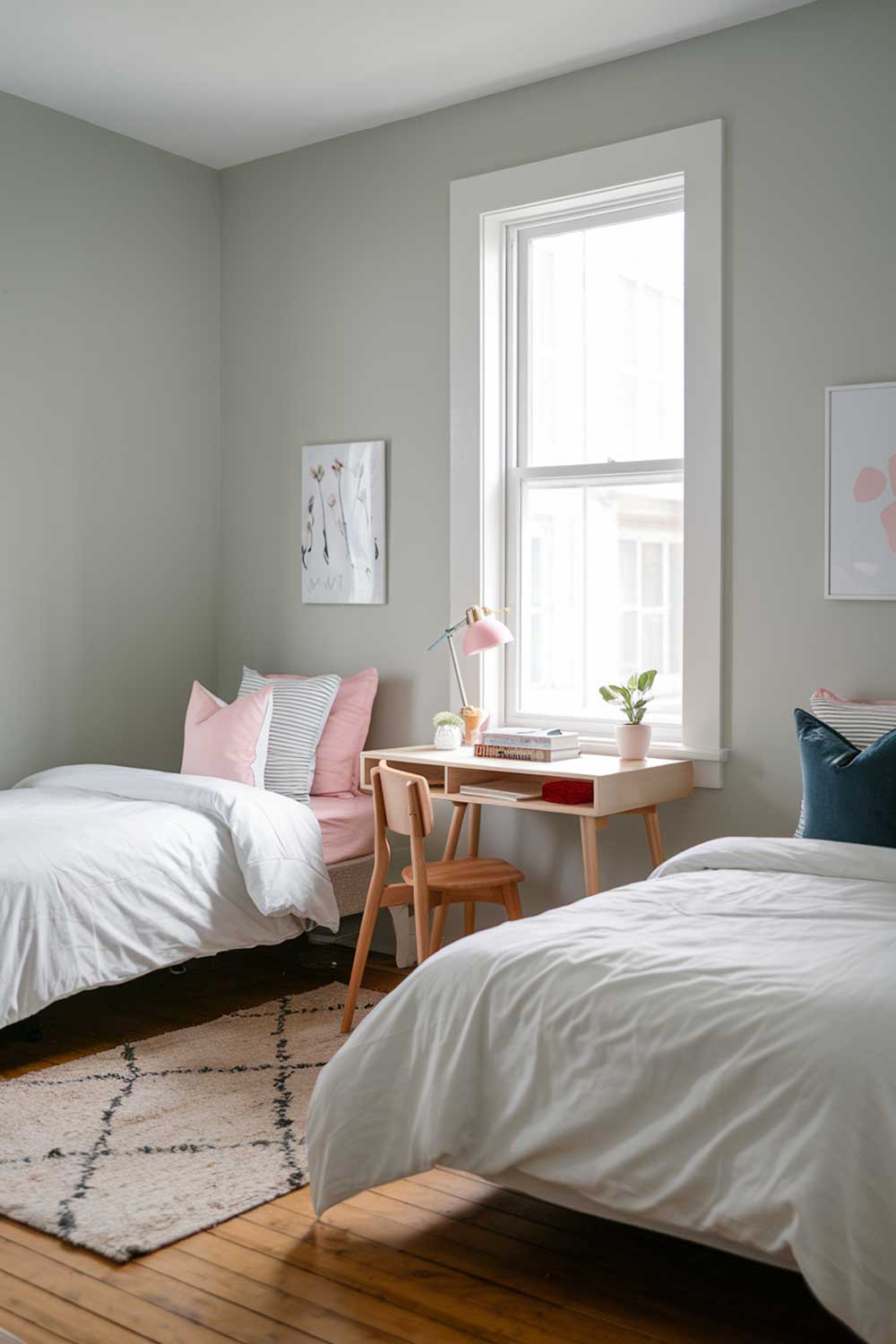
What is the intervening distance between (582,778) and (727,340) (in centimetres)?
139

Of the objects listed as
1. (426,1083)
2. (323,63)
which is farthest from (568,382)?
(426,1083)

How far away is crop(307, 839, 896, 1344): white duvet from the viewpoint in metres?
1.84

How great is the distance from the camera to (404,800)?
11.3 ft

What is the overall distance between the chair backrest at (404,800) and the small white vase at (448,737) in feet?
1.96

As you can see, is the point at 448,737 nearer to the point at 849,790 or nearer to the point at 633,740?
the point at 633,740

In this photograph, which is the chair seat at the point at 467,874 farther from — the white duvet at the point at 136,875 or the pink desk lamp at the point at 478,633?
the pink desk lamp at the point at 478,633

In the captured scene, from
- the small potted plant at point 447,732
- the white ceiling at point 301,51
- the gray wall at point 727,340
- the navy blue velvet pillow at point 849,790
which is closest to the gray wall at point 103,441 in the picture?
the gray wall at point 727,340

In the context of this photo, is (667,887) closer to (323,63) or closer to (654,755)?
(654,755)

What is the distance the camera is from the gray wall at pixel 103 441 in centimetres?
446

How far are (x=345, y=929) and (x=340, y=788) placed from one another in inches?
20.7

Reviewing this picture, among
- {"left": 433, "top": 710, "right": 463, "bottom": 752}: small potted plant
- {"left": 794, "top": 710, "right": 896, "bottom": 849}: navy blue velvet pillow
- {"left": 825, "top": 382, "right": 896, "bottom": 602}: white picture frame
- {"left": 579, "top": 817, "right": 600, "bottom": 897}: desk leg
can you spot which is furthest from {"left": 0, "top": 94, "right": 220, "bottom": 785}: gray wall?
{"left": 794, "top": 710, "right": 896, "bottom": 849}: navy blue velvet pillow

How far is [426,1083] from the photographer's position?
230 cm

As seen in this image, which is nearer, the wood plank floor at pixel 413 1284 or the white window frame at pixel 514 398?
the wood plank floor at pixel 413 1284

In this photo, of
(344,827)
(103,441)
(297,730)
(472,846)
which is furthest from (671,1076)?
(103,441)
